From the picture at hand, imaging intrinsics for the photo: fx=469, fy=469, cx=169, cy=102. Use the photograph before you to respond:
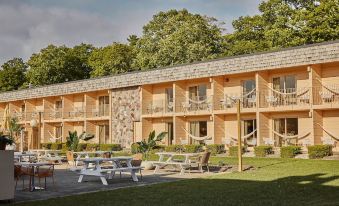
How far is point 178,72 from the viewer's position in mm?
31438

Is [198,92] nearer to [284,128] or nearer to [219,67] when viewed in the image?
[219,67]

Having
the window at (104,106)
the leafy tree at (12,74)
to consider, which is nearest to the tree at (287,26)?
the window at (104,106)

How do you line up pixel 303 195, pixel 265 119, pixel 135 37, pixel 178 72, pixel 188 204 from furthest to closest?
pixel 135 37, pixel 178 72, pixel 265 119, pixel 303 195, pixel 188 204

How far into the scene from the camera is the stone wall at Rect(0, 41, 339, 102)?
80.2 ft

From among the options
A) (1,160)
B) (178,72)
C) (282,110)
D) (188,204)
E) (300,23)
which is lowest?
(188,204)

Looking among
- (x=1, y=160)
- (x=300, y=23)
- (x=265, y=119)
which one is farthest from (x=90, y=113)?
(x=1, y=160)

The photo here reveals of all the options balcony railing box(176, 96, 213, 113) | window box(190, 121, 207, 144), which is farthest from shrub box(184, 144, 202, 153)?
window box(190, 121, 207, 144)

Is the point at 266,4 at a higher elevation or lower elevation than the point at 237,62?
higher

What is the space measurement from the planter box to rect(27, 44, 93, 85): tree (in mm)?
53256

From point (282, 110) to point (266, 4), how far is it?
964 inches

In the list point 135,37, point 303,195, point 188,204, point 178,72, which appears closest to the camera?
point 188,204

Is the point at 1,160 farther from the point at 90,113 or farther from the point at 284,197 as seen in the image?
the point at 90,113

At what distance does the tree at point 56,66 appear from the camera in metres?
62.8

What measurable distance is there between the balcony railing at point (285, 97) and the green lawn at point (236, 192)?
956cm
